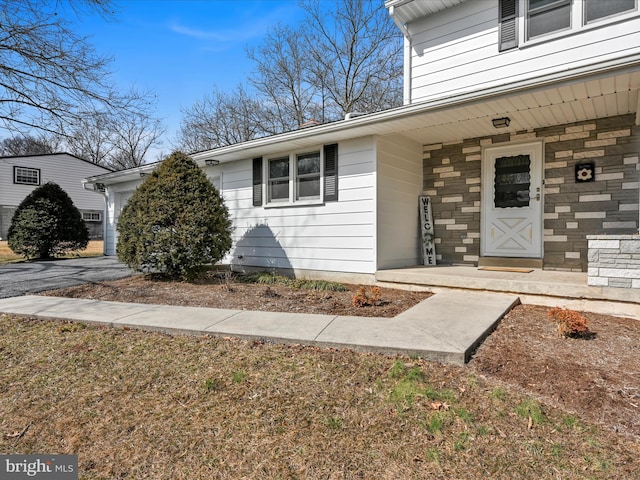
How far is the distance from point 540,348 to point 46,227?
1274cm

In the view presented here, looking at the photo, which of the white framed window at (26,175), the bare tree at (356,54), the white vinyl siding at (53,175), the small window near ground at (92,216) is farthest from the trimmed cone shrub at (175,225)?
the small window near ground at (92,216)

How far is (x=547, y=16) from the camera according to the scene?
5.89 m

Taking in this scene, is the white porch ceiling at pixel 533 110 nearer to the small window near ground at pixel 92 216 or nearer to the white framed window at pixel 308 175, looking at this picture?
the white framed window at pixel 308 175

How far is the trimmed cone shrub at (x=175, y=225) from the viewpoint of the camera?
6152 millimetres

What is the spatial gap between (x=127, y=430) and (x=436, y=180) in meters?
6.21

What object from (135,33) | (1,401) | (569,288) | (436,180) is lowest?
(1,401)

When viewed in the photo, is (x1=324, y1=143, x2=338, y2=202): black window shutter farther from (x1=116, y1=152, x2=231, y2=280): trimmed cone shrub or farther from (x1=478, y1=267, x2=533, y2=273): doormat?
(x1=478, y1=267, x2=533, y2=273): doormat

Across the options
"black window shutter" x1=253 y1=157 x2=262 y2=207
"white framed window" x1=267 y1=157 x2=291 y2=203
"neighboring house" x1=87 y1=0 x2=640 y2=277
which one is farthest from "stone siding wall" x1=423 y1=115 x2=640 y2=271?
"black window shutter" x1=253 y1=157 x2=262 y2=207

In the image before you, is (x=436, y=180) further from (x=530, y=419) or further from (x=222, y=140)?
(x=222, y=140)

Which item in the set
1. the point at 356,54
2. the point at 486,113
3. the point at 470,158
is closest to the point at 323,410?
the point at 486,113

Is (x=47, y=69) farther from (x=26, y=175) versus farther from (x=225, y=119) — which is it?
(x=26, y=175)

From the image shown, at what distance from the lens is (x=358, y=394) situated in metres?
2.37

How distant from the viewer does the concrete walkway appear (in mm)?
2977

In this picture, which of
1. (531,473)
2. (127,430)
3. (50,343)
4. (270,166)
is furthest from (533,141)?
(50,343)
